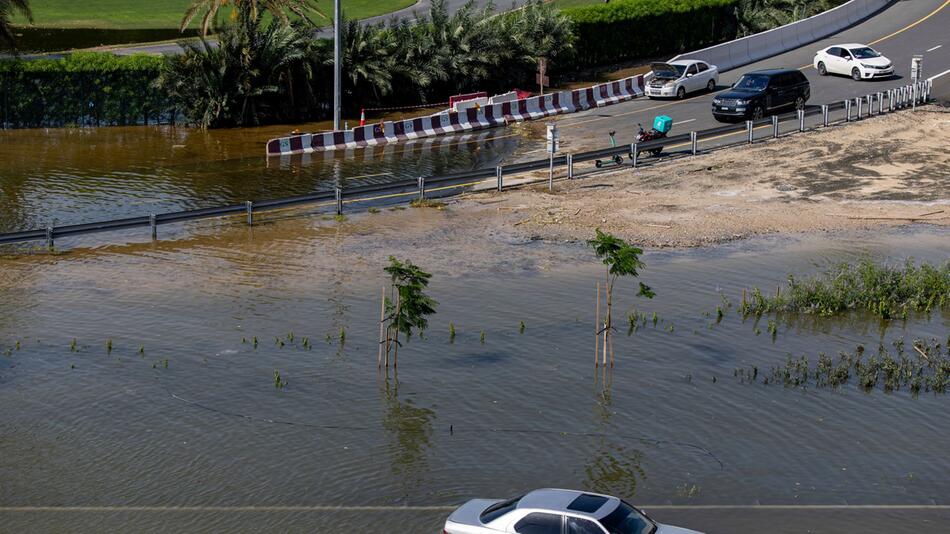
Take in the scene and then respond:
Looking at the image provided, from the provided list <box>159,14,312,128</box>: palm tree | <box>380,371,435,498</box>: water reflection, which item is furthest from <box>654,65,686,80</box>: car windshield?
<box>380,371,435,498</box>: water reflection

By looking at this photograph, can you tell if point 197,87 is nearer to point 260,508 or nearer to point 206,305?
point 206,305

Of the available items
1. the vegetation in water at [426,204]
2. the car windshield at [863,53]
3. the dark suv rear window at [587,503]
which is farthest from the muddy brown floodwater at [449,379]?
the car windshield at [863,53]

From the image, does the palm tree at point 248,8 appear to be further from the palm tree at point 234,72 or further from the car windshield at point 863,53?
the car windshield at point 863,53

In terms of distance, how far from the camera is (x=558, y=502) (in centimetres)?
1321

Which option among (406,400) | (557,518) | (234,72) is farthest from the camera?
(234,72)

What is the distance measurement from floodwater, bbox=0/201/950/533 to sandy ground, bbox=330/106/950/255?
2.35 m

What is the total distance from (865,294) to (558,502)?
13.7 m

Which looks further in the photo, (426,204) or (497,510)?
(426,204)

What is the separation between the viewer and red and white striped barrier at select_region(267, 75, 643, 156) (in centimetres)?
4053

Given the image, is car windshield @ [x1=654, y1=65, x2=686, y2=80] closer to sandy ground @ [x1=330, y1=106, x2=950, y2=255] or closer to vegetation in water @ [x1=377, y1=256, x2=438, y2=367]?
sandy ground @ [x1=330, y1=106, x2=950, y2=255]

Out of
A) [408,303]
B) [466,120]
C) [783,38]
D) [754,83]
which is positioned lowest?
[408,303]

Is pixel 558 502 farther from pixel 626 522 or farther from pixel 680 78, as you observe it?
pixel 680 78

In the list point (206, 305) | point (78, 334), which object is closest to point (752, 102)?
point (206, 305)

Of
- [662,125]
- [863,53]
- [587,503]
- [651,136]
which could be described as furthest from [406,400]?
[863,53]
